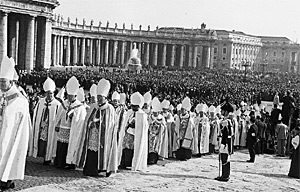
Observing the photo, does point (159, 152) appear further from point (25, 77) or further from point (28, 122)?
point (25, 77)

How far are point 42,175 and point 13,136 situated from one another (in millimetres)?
2112

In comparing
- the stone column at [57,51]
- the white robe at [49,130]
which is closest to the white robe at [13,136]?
the white robe at [49,130]

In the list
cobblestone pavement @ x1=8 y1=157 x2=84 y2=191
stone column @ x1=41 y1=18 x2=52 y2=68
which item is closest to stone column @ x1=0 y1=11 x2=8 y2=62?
stone column @ x1=41 y1=18 x2=52 y2=68

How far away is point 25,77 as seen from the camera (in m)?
41.4

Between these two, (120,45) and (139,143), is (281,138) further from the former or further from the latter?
(120,45)

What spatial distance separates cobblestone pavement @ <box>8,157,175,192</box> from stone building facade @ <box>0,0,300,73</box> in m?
35.5

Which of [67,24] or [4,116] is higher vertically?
[67,24]

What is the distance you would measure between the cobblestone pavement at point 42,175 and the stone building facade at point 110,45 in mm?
35475

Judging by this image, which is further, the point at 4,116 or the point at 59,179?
the point at 59,179

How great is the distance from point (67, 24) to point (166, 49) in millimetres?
31528

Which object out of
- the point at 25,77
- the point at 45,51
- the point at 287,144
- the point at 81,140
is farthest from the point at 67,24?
the point at 81,140

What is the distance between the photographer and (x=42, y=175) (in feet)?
36.6

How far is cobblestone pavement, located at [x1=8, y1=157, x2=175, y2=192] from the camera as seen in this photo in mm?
10278

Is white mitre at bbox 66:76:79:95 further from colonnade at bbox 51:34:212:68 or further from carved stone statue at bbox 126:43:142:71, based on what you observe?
carved stone statue at bbox 126:43:142:71
